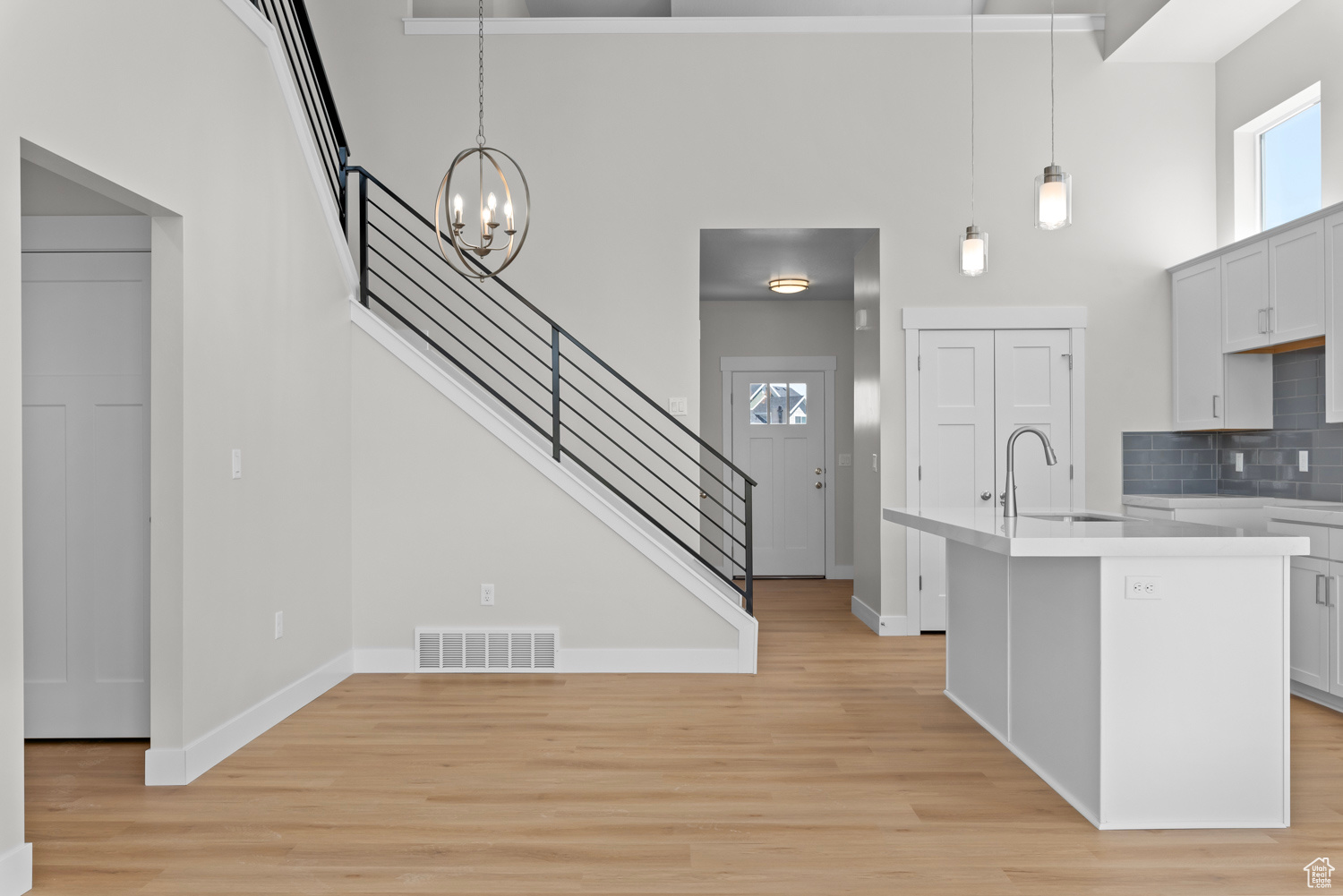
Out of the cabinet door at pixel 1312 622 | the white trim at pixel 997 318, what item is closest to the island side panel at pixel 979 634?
the cabinet door at pixel 1312 622

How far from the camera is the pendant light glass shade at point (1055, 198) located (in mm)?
3299

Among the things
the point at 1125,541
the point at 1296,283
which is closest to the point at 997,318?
the point at 1296,283

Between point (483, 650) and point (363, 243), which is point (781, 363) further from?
point (483, 650)

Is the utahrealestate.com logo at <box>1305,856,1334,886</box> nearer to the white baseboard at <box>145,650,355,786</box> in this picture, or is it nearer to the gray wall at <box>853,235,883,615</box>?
the gray wall at <box>853,235,883,615</box>

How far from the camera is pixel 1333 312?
405 cm

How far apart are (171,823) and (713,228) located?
4394mm

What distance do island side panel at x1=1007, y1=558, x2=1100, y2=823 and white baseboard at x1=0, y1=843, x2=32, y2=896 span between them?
3.09m

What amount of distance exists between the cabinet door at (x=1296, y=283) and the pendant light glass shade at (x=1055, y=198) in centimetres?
182

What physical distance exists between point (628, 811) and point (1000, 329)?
13.7 feet

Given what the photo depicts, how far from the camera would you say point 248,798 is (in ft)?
9.35

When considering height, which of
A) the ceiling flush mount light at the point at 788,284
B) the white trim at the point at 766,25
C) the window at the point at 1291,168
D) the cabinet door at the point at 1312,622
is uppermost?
the white trim at the point at 766,25

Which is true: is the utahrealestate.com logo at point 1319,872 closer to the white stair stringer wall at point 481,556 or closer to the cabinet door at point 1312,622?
the cabinet door at point 1312,622

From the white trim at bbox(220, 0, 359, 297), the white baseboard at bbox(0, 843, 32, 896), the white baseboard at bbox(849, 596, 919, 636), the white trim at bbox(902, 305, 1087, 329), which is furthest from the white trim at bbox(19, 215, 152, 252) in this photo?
the white baseboard at bbox(849, 596, 919, 636)

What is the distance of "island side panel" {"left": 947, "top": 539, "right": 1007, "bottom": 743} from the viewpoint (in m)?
3.43
